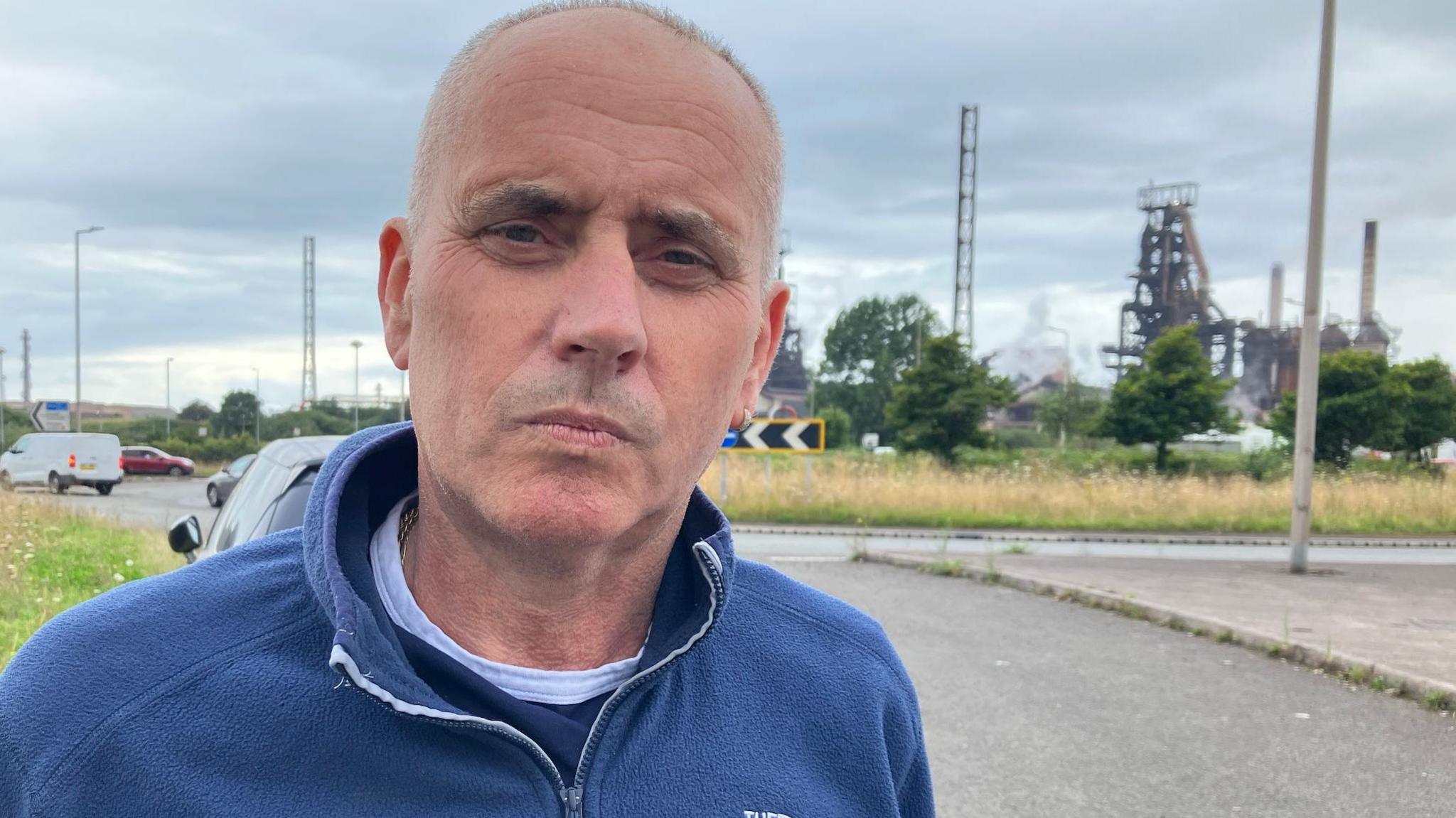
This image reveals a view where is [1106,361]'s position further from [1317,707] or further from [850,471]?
[1317,707]

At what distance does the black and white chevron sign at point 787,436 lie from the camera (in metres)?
19.2

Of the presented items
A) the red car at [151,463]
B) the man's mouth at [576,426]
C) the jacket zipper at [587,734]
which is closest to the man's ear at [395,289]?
the man's mouth at [576,426]

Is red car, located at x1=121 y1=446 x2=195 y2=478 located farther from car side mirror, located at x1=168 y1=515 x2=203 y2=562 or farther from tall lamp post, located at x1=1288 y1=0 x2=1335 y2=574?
car side mirror, located at x1=168 y1=515 x2=203 y2=562

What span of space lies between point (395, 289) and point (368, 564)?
0.37 meters

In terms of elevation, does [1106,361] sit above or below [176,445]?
above

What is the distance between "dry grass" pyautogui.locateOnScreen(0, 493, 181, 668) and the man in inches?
186

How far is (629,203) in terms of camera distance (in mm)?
1448

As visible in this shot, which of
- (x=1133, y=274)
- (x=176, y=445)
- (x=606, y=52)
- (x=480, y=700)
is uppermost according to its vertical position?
(x=1133, y=274)

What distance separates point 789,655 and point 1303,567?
14243 mm

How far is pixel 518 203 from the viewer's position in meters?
1.43

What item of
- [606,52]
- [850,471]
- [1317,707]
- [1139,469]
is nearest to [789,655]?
[606,52]

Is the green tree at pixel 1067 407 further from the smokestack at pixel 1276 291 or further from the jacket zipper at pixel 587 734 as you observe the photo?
the jacket zipper at pixel 587 734

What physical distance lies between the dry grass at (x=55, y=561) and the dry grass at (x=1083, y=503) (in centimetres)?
1141

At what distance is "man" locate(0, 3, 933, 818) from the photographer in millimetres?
1330
